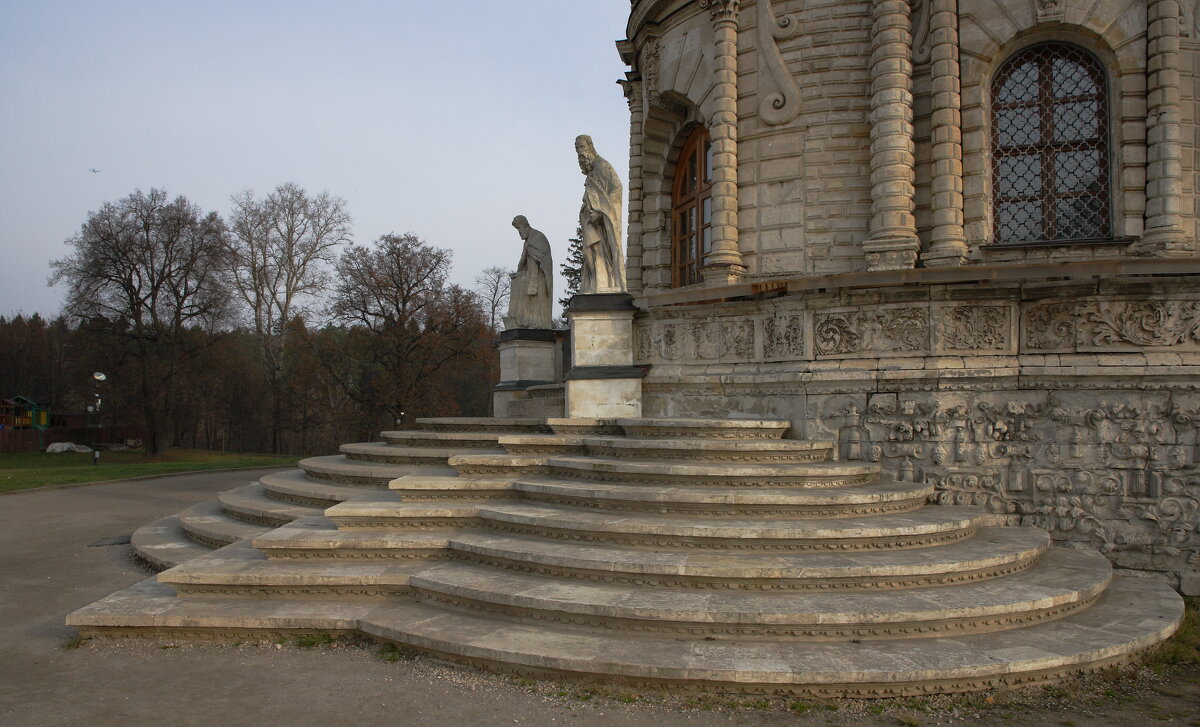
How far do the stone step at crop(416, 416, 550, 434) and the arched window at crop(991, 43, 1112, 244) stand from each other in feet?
23.9

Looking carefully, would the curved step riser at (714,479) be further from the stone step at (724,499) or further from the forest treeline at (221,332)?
the forest treeline at (221,332)

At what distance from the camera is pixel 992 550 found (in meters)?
6.81

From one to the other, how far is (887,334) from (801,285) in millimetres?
1200

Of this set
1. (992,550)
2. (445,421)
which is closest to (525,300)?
(445,421)

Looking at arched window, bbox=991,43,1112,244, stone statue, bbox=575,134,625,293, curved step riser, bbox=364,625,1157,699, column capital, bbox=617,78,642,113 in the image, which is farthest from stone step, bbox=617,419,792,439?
column capital, bbox=617,78,642,113

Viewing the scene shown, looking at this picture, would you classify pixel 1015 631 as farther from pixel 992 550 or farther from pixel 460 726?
pixel 460 726

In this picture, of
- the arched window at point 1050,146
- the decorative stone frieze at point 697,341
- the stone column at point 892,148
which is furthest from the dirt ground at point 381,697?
the arched window at point 1050,146

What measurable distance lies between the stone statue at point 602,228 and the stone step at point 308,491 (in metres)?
4.60

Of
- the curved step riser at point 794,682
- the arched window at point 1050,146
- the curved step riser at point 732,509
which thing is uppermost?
the arched window at point 1050,146

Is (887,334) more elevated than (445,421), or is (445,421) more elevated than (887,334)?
(887,334)

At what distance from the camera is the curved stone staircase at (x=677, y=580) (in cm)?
521

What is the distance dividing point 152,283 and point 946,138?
3256 centimetres

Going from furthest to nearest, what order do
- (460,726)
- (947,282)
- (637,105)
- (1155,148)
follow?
(637,105) < (1155,148) < (947,282) < (460,726)

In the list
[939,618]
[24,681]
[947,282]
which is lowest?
[24,681]
